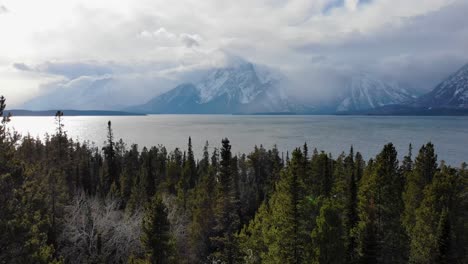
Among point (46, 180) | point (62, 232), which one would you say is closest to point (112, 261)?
point (62, 232)

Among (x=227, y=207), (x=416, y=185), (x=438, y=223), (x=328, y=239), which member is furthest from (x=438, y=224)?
(x=227, y=207)

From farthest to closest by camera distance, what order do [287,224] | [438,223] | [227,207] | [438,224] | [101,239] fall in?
[101,239], [227,207], [438,223], [438,224], [287,224]

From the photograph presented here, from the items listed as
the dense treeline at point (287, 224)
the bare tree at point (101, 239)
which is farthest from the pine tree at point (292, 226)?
the bare tree at point (101, 239)

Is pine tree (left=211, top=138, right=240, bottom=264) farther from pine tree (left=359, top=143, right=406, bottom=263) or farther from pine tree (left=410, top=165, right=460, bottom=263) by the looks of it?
pine tree (left=410, top=165, right=460, bottom=263)

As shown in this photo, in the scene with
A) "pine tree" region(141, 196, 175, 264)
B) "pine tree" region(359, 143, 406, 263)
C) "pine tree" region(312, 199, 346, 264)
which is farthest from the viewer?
"pine tree" region(359, 143, 406, 263)

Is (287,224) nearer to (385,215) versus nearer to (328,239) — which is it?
(328,239)

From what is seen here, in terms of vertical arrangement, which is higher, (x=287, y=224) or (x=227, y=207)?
(x=227, y=207)

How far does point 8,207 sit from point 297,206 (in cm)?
2079

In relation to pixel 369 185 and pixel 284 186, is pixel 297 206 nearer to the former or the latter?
pixel 284 186

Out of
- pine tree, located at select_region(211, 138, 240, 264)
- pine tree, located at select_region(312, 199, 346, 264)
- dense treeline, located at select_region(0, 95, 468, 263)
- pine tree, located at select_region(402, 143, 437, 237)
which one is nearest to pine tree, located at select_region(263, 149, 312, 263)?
dense treeline, located at select_region(0, 95, 468, 263)

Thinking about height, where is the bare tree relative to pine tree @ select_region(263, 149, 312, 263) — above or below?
below

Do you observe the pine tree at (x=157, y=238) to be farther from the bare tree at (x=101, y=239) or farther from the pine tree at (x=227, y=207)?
the bare tree at (x=101, y=239)

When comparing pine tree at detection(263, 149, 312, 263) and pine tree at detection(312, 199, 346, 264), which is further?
pine tree at detection(263, 149, 312, 263)

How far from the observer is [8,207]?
17.0 meters
